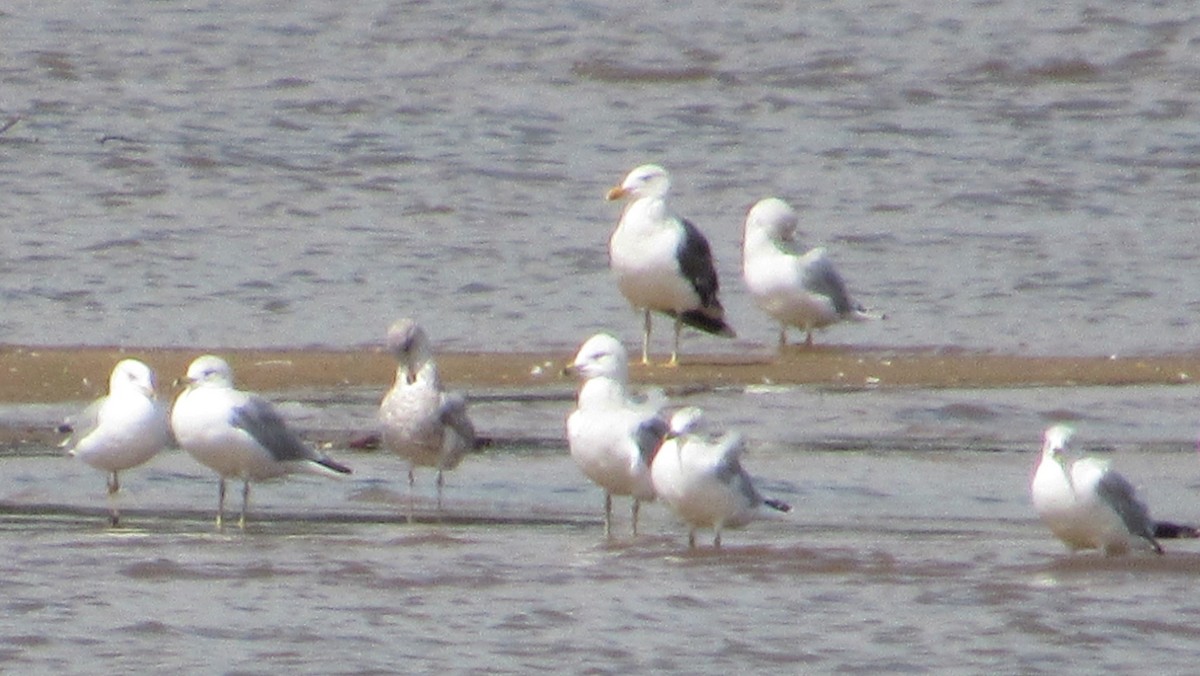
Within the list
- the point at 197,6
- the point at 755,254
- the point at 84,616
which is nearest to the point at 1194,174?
the point at 755,254

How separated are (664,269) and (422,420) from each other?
351cm

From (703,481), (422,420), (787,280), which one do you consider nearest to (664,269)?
(787,280)

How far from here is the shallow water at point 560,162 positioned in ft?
48.2

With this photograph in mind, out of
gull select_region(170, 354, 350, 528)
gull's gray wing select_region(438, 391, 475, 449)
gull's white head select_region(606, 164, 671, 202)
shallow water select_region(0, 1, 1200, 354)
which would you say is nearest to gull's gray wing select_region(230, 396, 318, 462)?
gull select_region(170, 354, 350, 528)

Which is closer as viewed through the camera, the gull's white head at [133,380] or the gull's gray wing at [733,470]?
the gull's gray wing at [733,470]

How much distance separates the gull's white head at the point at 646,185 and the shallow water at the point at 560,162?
0.92 meters

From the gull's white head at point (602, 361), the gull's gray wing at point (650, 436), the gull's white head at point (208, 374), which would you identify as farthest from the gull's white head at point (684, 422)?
the gull's white head at point (208, 374)

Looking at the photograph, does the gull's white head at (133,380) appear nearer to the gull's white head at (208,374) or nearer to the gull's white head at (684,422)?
the gull's white head at (208,374)

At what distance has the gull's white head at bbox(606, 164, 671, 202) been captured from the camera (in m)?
13.2

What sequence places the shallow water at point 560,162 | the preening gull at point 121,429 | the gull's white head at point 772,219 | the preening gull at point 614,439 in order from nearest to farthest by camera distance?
the preening gull at point 614,439
the preening gull at point 121,429
the gull's white head at point 772,219
the shallow water at point 560,162

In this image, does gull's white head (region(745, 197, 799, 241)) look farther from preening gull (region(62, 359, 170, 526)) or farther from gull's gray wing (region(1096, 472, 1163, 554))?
gull's gray wing (region(1096, 472, 1163, 554))

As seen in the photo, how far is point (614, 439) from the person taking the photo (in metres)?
8.98

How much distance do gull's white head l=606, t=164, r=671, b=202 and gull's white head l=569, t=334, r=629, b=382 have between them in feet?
11.7

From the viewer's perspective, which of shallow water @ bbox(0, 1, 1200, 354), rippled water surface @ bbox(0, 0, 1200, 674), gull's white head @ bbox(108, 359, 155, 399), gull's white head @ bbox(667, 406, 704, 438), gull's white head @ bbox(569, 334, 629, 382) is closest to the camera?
rippled water surface @ bbox(0, 0, 1200, 674)
